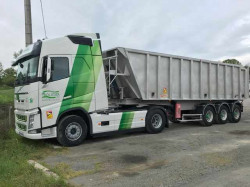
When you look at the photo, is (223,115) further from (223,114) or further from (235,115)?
(235,115)

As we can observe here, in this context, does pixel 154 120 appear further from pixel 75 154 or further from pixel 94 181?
pixel 94 181

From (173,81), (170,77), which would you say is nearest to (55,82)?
(170,77)

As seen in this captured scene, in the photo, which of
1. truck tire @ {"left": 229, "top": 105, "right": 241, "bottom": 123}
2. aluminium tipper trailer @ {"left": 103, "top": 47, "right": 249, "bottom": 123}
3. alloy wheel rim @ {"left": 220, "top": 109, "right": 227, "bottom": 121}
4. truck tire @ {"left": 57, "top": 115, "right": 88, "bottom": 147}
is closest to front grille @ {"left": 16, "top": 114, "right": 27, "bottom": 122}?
truck tire @ {"left": 57, "top": 115, "right": 88, "bottom": 147}

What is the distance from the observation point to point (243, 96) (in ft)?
47.2

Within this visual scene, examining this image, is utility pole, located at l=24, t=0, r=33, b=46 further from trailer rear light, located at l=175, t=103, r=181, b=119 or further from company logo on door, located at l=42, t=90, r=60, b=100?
trailer rear light, located at l=175, t=103, r=181, b=119

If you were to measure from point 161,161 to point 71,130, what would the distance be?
3.09 metres

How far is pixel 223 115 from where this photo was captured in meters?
13.1

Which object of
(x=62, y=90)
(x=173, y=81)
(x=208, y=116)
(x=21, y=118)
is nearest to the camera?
(x=62, y=90)

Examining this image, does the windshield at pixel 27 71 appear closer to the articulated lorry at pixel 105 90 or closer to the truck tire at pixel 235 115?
the articulated lorry at pixel 105 90

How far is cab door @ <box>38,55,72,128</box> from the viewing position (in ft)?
24.3

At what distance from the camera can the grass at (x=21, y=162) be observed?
448 cm

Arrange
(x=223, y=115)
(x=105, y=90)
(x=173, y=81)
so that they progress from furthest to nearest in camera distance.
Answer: (x=223, y=115) → (x=173, y=81) → (x=105, y=90)

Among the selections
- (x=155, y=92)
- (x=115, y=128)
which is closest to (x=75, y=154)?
(x=115, y=128)

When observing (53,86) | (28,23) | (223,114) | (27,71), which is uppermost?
(28,23)
